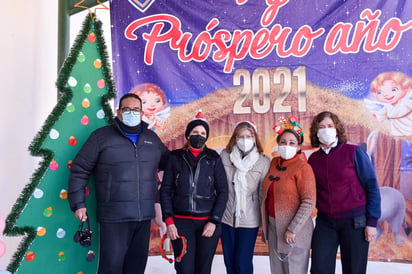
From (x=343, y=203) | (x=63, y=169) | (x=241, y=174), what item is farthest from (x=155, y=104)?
(x=343, y=203)

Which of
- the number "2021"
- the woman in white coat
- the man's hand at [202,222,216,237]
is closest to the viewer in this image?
the man's hand at [202,222,216,237]

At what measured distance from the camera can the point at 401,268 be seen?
3.16 meters

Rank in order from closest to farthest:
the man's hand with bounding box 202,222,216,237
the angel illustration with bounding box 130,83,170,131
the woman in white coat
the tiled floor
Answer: the man's hand with bounding box 202,222,216,237 < the woman in white coat < the tiled floor < the angel illustration with bounding box 130,83,170,131

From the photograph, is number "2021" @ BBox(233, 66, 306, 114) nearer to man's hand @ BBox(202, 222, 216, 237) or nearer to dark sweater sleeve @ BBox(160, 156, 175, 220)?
dark sweater sleeve @ BBox(160, 156, 175, 220)

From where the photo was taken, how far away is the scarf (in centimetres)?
258

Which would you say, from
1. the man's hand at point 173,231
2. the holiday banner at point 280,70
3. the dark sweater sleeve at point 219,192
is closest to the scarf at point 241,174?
the dark sweater sleeve at point 219,192

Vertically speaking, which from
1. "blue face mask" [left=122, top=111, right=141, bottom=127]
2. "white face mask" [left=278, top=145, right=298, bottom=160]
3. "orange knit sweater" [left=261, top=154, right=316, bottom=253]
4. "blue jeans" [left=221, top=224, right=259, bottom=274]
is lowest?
"blue jeans" [left=221, top=224, right=259, bottom=274]

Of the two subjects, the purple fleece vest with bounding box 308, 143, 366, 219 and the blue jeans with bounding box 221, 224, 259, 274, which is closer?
the purple fleece vest with bounding box 308, 143, 366, 219

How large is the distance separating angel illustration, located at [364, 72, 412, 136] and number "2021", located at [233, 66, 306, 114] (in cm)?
64

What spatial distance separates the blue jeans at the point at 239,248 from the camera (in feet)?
8.25

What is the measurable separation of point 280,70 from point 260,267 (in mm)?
1943

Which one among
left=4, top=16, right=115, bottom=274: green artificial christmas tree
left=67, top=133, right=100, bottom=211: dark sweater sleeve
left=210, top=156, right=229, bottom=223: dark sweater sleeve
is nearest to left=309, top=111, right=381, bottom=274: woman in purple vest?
left=210, top=156, right=229, bottom=223: dark sweater sleeve

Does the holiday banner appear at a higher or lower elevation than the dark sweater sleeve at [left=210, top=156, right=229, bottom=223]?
higher

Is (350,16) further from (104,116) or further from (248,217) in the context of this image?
(104,116)
